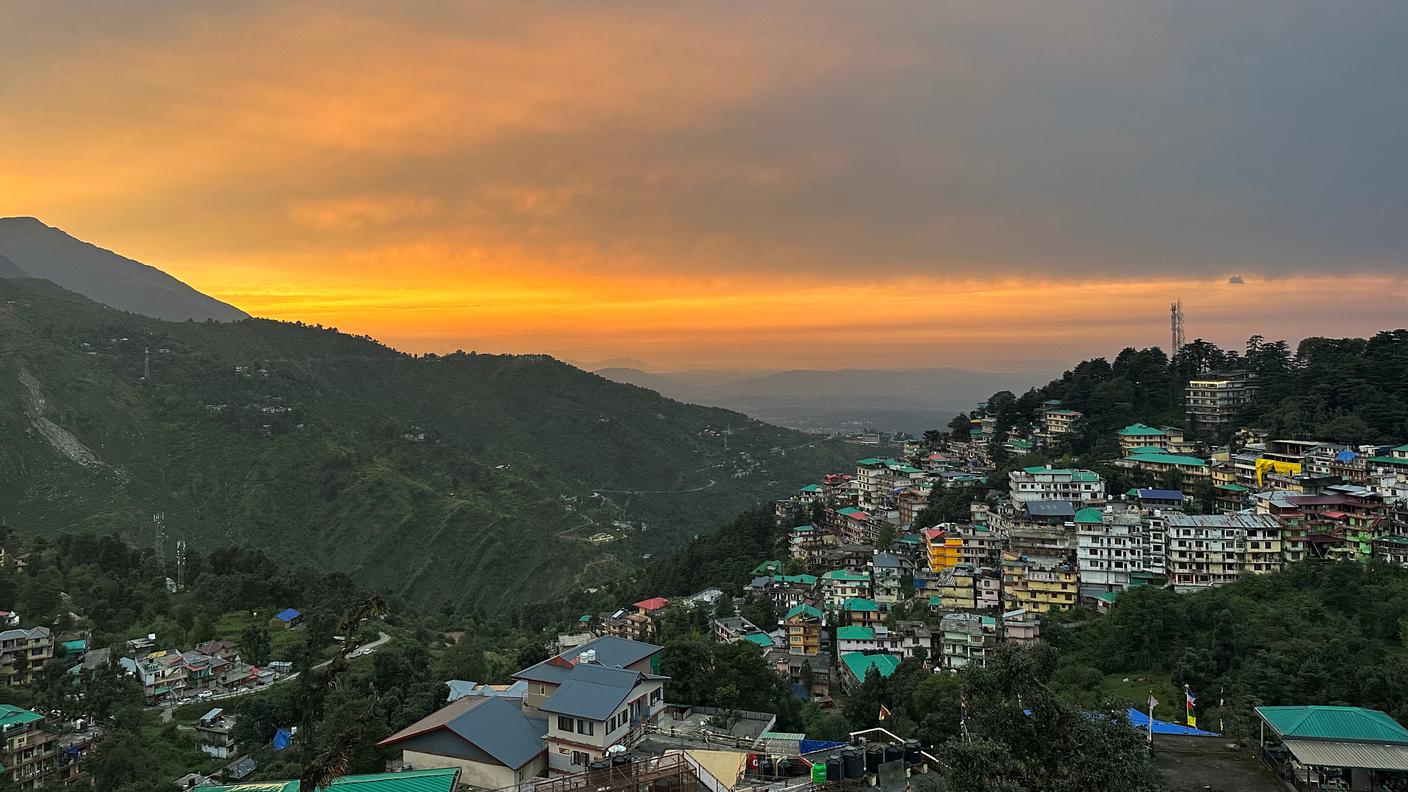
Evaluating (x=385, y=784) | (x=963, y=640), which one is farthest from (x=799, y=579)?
(x=385, y=784)

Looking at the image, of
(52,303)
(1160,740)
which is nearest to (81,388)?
(52,303)

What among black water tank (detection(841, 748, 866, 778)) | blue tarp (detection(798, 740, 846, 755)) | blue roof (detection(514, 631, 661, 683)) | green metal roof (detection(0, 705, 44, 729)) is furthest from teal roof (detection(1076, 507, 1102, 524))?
green metal roof (detection(0, 705, 44, 729))

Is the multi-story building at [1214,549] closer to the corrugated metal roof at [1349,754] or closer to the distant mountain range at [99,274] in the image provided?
the corrugated metal roof at [1349,754]

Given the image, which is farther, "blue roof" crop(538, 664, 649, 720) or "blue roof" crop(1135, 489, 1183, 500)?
"blue roof" crop(1135, 489, 1183, 500)

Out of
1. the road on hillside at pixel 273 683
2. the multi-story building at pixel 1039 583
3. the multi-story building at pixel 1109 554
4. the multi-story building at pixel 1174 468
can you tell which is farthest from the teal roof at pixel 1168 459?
the road on hillside at pixel 273 683

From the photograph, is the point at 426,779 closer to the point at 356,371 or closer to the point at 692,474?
the point at 692,474

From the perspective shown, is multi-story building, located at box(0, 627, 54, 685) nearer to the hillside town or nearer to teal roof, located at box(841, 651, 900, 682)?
the hillside town
